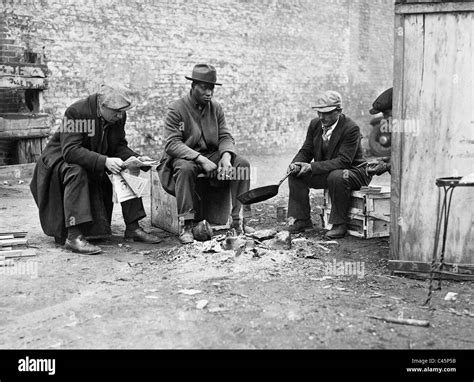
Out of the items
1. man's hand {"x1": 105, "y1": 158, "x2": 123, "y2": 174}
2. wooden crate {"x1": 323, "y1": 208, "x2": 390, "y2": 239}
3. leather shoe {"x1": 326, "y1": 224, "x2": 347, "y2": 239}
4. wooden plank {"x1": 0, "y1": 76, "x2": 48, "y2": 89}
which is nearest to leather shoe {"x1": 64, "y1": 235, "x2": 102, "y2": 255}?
man's hand {"x1": 105, "y1": 158, "x2": 123, "y2": 174}

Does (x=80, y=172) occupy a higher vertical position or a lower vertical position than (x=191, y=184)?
higher

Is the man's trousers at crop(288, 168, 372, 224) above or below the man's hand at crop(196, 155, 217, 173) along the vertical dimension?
below

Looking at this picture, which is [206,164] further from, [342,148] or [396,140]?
[396,140]

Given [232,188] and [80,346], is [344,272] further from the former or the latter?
[80,346]

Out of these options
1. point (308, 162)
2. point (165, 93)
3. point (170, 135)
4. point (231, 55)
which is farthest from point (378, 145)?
point (170, 135)

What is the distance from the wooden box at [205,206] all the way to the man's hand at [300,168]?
2.43ft

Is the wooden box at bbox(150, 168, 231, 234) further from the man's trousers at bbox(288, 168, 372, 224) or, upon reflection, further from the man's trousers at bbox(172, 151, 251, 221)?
the man's trousers at bbox(288, 168, 372, 224)

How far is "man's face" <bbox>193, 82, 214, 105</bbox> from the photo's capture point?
21.9ft

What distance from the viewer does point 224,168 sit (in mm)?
6512

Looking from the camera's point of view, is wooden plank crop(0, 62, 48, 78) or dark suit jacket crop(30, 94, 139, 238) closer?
dark suit jacket crop(30, 94, 139, 238)

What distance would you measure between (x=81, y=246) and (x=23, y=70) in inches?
179

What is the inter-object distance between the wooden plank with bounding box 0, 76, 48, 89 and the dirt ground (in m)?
3.63

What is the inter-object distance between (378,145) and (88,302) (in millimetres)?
11786

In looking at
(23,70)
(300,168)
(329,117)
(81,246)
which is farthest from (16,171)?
(329,117)
